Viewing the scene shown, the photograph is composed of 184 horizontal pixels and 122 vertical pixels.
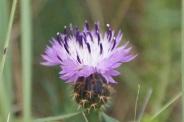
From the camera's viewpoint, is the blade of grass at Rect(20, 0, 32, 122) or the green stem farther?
the green stem

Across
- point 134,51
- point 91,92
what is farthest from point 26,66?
point 134,51

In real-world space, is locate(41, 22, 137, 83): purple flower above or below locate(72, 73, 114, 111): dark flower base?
above

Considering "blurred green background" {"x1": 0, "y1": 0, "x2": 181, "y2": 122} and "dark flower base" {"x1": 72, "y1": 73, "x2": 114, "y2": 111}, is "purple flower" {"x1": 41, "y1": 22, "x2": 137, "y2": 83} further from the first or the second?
"blurred green background" {"x1": 0, "y1": 0, "x2": 181, "y2": 122}

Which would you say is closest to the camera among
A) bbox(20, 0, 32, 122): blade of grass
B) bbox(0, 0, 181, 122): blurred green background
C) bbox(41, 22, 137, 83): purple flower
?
bbox(20, 0, 32, 122): blade of grass

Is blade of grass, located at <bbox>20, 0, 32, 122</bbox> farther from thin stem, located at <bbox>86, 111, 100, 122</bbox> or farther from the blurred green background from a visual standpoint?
the blurred green background

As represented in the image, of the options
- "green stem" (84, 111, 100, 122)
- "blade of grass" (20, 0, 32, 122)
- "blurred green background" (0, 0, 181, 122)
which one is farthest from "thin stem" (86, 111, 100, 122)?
"blurred green background" (0, 0, 181, 122)

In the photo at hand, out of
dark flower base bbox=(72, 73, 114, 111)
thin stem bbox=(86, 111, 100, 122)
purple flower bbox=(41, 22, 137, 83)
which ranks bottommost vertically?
thin stem bbox=(86, 111, 100, 122)

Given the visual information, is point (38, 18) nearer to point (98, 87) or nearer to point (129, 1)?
point (129, 1)

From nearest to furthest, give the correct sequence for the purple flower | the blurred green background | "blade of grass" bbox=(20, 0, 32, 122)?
"blade of grass" bbox=(20, 0, 32, 122)
the purple flower
the blurred green background

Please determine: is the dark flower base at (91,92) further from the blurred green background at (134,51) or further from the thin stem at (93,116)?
the blurred green background at (134,51)

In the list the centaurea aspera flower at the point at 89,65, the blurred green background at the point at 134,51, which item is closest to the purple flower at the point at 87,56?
the centaurea aspera flower at the point at 89,65
